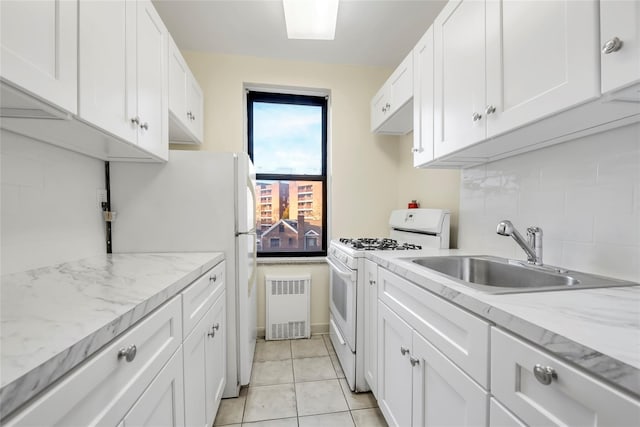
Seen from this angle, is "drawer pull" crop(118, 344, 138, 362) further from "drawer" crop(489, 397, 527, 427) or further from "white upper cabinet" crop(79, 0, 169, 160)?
"drawer" crop(489, 397, 527, 427)

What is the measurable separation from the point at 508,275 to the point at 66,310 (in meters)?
1.64

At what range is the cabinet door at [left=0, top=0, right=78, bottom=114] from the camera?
0.65 meters

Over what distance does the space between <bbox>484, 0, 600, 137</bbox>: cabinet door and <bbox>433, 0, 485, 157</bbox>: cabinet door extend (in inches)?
2.2

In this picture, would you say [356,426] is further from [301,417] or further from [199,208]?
[199,208]

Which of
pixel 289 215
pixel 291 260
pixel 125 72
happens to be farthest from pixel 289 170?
pixel 125 72

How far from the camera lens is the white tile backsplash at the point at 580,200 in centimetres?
93

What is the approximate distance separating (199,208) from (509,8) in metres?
1.76

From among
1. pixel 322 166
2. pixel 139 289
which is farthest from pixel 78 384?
pixel 322 166

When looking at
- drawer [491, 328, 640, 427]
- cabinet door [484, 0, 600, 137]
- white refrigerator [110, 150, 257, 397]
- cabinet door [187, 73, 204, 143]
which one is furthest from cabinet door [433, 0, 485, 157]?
cabinet door [187, 73, 204, 143]

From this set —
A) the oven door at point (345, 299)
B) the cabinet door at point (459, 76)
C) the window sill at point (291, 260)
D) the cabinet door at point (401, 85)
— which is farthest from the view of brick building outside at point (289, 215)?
the cabinet door at point (459, 76)

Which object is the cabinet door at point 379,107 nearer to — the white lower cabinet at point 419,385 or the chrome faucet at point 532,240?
the chrome faucet at point 532,240

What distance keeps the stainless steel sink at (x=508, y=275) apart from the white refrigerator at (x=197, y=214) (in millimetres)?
1089

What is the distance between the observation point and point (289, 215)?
9.12ft

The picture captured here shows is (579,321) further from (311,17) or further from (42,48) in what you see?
(311,17)
